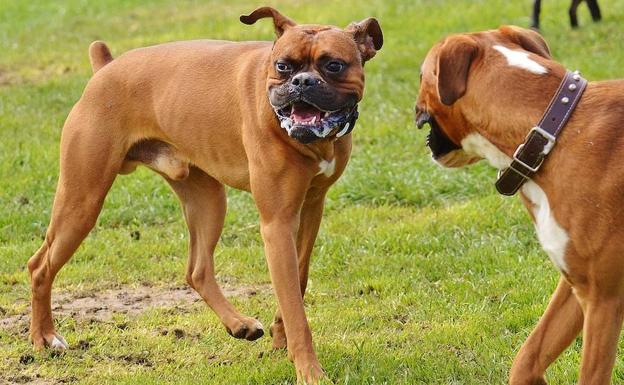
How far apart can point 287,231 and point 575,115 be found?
5.47 ft

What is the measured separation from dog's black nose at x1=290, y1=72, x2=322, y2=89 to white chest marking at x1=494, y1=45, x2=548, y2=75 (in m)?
0.93

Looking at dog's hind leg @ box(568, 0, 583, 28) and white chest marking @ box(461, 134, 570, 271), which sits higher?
white chest marking @ box(461, 134, 570, 271)

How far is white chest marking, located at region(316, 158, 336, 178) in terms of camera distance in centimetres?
600

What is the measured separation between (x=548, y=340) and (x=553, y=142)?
107cm

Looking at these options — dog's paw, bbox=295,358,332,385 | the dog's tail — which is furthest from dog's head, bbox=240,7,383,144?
the dog's tail

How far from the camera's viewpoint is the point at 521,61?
16.7 ft

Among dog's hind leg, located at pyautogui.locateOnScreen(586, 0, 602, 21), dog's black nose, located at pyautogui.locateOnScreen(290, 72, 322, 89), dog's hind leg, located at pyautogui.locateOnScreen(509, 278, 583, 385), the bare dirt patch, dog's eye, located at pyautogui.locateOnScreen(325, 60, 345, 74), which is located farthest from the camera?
dog's hind leg, located at pyautogui.locateOnScreen(586, 0, 602, 21)

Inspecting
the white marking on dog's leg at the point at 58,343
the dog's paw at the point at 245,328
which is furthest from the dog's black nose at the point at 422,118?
the white marking on dog's leg at the point at 58,343

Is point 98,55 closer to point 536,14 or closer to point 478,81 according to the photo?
point 478,81

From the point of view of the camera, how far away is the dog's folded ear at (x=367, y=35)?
6.01 m

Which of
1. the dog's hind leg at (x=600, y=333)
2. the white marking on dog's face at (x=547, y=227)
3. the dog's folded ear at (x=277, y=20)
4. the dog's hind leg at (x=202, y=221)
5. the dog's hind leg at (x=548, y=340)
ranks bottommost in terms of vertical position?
the dog's hind leg at (x=202, y=221)

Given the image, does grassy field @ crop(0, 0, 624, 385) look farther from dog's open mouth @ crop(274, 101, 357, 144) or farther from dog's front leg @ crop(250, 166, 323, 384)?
dog's open mouth @ crop(274, 101, 357, 144)

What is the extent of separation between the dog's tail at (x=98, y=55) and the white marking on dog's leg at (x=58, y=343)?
5.14 feet

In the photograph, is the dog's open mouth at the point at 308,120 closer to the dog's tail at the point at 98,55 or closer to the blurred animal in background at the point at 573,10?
the dog's tail at the point at 98,55
